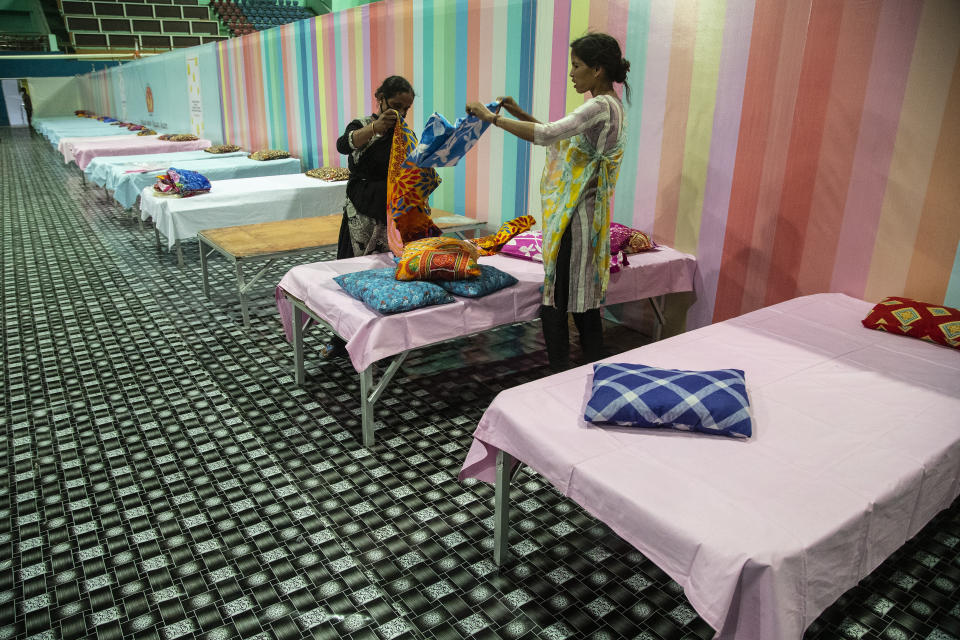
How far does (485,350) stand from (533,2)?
2.03 metres

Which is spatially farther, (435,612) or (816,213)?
(816,213)

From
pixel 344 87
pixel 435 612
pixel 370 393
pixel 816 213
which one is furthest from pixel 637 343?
pixel 344 87

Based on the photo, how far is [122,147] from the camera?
8578 mm

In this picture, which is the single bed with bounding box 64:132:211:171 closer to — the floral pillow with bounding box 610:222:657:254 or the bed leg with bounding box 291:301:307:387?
the bed leg with bounding box 291:301:307:387

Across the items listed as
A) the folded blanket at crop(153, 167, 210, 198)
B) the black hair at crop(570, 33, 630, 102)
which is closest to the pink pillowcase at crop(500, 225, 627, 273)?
the black hair at crop(570, 33, 630, 102)

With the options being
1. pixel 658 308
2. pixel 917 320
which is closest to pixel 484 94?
pixel 658 308

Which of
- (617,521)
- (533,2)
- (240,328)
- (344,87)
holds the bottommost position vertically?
(240,328)

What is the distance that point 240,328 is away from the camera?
3.79m

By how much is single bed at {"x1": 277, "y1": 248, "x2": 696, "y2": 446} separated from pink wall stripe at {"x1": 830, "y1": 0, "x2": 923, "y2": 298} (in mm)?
767

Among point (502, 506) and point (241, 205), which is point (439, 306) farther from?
point (241, 205)

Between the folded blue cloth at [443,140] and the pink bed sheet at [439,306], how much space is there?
535 mm

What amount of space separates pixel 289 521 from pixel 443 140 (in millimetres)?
1681

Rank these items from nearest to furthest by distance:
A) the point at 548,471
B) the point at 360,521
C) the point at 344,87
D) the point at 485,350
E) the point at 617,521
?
the point at 617,521, the point at 548,471, the point at 360,521, the point at 485,350, the point at 344,87

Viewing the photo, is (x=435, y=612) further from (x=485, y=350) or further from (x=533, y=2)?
(x=533, y=2)
